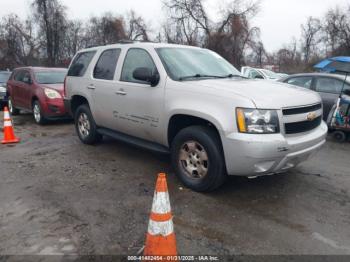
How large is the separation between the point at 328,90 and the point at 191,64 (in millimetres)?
4631

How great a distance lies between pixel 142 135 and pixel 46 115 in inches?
194

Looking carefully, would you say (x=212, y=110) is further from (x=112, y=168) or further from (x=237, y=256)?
(x=112, y=168)

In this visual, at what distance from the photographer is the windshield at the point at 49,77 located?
9.53 meters

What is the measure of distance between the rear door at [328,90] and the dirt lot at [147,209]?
2.23 metres

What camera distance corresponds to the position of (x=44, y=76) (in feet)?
Result: 31.8

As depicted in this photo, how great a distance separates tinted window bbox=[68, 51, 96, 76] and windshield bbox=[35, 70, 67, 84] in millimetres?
3265

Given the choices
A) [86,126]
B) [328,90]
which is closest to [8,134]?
[86,126]

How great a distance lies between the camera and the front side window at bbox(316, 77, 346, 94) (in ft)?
25.3

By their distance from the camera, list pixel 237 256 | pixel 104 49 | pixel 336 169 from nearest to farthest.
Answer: pixel 237 256 → pixel 336 169 → pixel 104 49

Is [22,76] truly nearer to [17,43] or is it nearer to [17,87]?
[17,87]

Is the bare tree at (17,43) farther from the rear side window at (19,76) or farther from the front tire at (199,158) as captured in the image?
the front tire at (199,158)

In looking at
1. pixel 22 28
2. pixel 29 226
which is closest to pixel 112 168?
pixel 29 226

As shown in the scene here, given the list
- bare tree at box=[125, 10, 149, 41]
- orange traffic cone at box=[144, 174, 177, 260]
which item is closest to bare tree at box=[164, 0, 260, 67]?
bare tree at box=[125, 10, 149, 41]

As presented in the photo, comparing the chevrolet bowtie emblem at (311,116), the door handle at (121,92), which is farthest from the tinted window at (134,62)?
the chevrolet bowtie emblem at (311,116)
